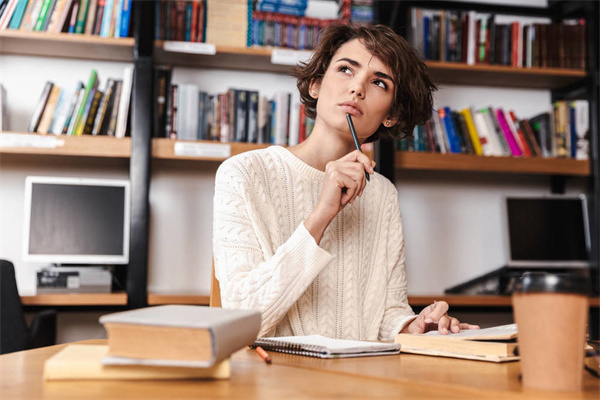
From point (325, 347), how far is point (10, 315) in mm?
1656

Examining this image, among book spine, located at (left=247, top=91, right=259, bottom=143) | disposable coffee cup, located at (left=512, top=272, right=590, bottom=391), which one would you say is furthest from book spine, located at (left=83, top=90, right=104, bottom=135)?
disposable coffee cup, located at (left=512, top=272, right=590, bottom=391)

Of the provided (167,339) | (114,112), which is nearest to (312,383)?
(167,339)

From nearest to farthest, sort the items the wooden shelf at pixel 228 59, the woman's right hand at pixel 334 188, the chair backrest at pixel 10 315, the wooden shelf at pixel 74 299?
1. the woman's right hand at pixel 334 188
2. the chair backrest at pixel 10 315
3. the wooden shelf at pixel 74 299
4. the wooden shelf at pixel 228 59

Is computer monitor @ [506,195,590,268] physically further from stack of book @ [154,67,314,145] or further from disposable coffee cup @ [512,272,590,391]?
disposable coffee cup @ [512,272,590,391]

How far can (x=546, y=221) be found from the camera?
2.96 meters

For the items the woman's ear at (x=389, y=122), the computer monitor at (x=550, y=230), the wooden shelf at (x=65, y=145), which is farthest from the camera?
the computer monitor at (x=550, y=230)

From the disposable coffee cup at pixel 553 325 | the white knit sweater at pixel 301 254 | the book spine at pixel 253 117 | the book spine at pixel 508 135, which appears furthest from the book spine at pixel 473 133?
the disposable coffee cup at pixel 553 325

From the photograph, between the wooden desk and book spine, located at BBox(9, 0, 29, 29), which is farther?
book spine, located at BBox(9, 0, 29, 29)

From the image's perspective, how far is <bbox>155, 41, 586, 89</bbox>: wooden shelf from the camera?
271cm

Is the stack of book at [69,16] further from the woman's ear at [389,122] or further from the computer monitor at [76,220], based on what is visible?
the woman's ear at [389,122]

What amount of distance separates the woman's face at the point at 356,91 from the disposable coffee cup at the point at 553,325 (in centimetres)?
92

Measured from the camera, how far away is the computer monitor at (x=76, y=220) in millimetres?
2551

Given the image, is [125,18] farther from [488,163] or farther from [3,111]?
[488,163]

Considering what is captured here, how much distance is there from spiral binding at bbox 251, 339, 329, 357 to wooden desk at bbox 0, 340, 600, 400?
18mm
